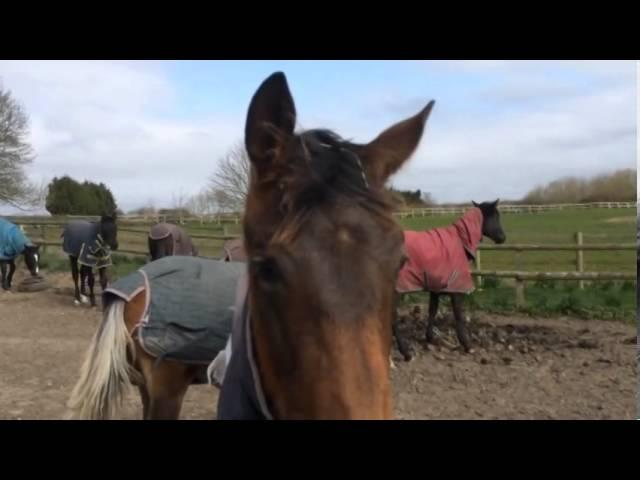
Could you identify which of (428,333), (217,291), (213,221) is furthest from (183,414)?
(213,221)

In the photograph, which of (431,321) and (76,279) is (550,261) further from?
(76,279)

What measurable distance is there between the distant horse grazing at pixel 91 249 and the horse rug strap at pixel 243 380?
1125 centimetres

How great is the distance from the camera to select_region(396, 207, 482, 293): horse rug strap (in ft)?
28.8

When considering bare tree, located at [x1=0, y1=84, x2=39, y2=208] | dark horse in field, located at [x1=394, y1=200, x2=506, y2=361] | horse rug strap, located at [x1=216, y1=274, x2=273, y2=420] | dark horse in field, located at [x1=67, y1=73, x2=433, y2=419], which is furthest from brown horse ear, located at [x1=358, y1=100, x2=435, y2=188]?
bare tree, located at [x1=0, y1=84, x2=39, y2=208]

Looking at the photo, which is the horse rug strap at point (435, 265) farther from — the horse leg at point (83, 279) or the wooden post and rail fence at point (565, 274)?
the horse leg at point (83, 279)

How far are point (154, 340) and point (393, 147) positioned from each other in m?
2.28

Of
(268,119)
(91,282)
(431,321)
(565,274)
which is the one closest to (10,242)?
(91,282)

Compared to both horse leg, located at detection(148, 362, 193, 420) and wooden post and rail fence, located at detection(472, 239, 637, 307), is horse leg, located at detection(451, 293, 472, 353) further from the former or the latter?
horse leg, located at detection(148, 362, 193, 420)

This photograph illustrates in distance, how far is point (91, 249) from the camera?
12.5 meters

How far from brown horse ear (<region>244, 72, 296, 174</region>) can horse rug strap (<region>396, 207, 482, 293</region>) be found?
272 inches

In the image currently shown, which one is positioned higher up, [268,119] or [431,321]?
[268,119]

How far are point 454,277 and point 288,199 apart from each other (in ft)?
24.9
